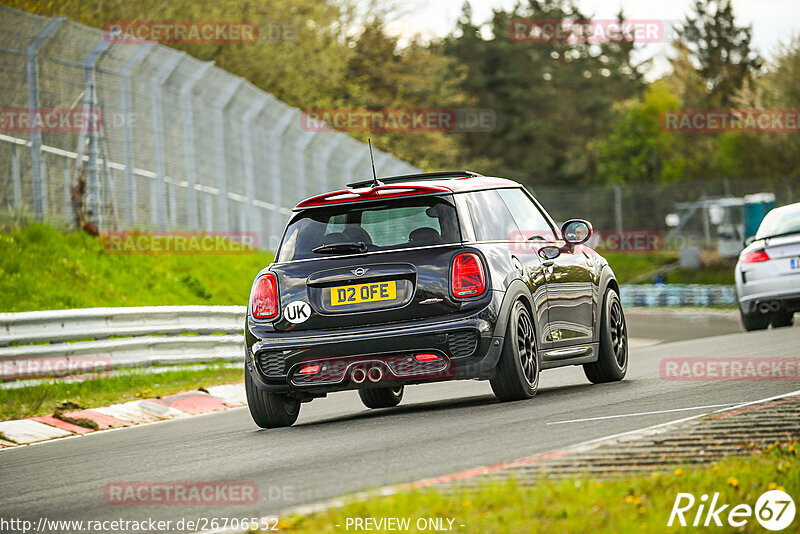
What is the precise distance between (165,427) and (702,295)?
3097 cm

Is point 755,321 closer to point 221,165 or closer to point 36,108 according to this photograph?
point 221,165

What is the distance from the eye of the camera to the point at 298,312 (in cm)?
879

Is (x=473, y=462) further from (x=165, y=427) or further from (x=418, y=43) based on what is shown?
(x=418, y=43)

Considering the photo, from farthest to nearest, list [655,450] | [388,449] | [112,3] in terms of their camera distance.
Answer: [112,3]
[388,449]
[655,450]

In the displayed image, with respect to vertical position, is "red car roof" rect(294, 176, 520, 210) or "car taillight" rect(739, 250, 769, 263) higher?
"red car roof" rect(294, 176, 520, 210)

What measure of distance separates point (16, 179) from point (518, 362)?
10.2 metres

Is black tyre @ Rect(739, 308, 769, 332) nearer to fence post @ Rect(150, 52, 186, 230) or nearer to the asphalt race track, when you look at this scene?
the asphalt race track

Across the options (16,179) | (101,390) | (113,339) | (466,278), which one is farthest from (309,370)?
(16,179)

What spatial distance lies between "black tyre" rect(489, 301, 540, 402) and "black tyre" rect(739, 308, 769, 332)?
8981 mm

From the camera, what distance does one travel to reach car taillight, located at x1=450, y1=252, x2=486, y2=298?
339 inches

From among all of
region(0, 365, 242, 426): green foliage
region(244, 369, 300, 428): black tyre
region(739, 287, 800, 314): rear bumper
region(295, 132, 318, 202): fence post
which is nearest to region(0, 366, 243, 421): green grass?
region(0, 365, 242, 426): green foliage

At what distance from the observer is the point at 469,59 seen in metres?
87.4

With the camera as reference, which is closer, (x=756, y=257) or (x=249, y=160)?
(x=756, y=257)

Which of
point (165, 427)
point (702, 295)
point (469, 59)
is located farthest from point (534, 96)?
point (165, 427)
